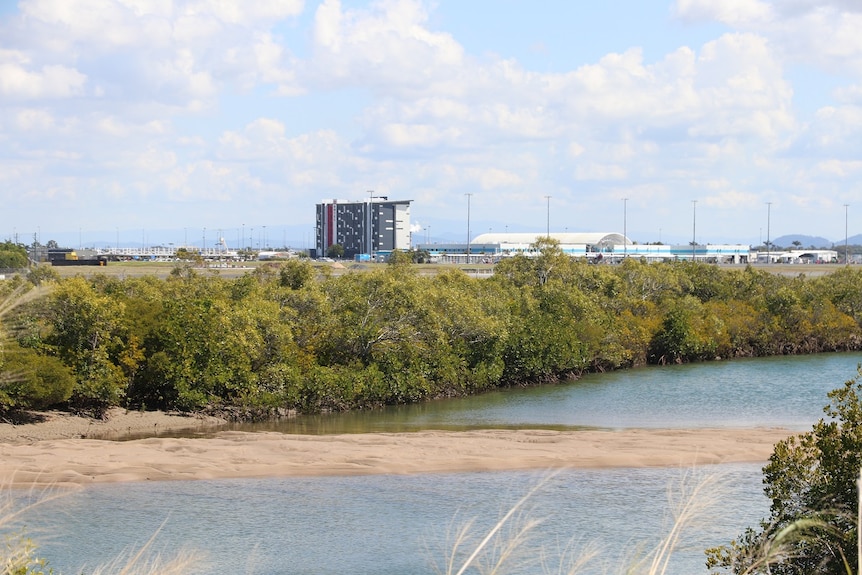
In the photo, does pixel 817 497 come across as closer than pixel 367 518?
Yes

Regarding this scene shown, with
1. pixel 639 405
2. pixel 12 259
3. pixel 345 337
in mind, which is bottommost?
pixel 639 405

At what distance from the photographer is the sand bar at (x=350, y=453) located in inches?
1057

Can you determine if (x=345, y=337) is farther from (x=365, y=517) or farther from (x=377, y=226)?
(x=377, y=226)

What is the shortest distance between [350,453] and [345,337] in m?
11.4

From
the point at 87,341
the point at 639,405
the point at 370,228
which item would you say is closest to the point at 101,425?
the point at 87,341

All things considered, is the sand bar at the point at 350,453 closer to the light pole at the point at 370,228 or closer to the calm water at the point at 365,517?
the calm water at the point at 365,517

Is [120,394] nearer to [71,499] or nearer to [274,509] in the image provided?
[71,499]

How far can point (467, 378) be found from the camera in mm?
43125

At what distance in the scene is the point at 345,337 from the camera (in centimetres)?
4006

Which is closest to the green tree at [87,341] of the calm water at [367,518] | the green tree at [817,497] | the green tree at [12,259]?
the calm water at [367,518]

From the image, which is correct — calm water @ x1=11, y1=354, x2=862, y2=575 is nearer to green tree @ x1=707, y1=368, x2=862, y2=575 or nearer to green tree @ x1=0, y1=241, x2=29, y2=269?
green tree @ x1=707, y1=368, x2=862, y2=575

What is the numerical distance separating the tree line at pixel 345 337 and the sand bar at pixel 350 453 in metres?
2.69

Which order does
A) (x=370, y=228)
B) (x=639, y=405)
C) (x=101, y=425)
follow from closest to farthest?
(x=101, y=425)
(x=639, y=405)
(x=370, y=228)

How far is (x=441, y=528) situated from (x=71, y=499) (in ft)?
30.5
